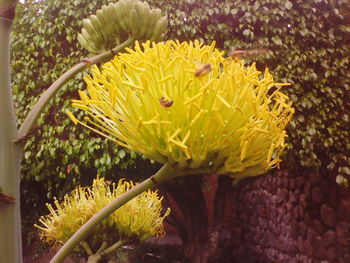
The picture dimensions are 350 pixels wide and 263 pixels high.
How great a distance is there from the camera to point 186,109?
67cm

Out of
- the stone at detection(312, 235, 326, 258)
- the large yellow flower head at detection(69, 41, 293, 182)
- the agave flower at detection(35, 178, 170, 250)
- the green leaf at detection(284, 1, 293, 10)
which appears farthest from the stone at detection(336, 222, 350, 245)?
the large yellow flower head at detection(69, 41, 293, 182)

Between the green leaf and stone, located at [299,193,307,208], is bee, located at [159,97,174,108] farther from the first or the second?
stone, located at [299,193,307,208]

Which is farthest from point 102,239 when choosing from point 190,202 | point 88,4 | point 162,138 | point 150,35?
point 190,202

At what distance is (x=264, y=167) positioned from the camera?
0.75 meters

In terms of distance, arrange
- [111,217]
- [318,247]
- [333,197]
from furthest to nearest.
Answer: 1. [318,247]
2. [333,197]
3. [111,217]

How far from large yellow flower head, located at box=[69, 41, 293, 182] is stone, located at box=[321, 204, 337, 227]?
3.34 meters

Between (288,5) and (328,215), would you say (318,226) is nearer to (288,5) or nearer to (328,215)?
(328,215)

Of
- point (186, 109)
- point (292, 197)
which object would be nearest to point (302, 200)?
point (292, 197)

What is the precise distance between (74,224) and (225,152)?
3.81 ft

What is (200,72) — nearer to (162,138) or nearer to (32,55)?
(162,138)

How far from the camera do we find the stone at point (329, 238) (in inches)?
150

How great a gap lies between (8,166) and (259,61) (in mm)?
2856

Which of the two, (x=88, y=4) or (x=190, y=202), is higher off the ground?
(x=88, y=4)

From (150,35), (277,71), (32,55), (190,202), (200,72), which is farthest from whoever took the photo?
(190,202)
